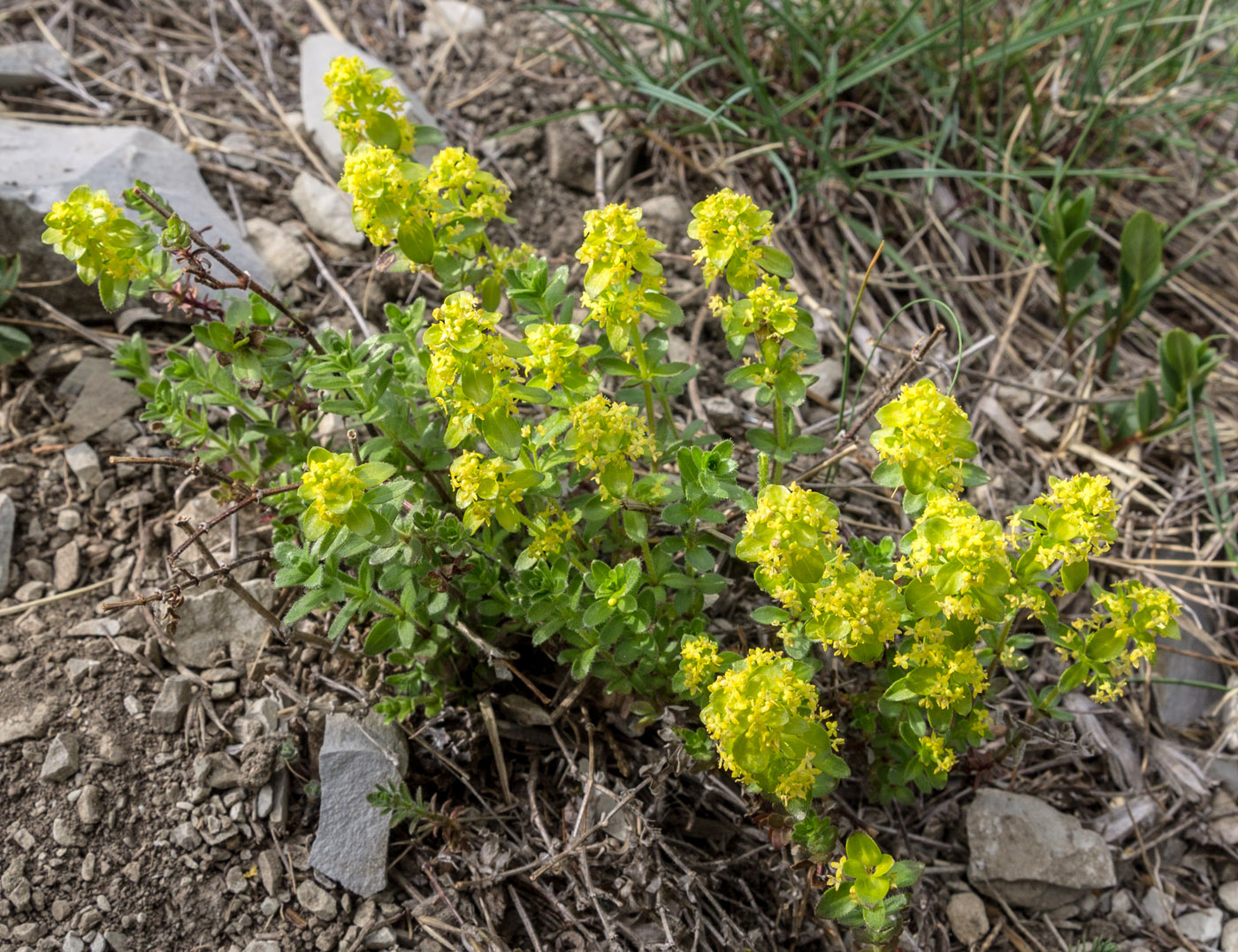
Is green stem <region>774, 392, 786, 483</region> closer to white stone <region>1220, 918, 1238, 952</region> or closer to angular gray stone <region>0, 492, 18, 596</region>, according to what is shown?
white stone <region>1220, 918, 1238, 952</region>

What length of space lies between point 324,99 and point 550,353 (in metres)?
2.23

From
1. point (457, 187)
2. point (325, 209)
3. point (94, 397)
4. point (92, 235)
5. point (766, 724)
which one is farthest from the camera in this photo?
point (325, 209)

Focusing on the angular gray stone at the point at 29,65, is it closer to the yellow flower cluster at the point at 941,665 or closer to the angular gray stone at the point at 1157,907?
the yellow flower cluster at the point at 941,665

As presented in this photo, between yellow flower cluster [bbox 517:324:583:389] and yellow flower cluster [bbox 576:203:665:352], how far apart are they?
0.32 ft

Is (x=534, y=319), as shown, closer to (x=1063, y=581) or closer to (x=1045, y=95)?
(x=1063, y=581)

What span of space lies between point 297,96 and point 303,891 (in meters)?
3.16

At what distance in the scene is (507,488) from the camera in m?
2.11

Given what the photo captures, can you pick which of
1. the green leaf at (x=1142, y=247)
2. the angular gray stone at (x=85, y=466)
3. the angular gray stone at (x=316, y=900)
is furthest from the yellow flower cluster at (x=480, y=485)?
the green leaf at (x=1142, y=247)

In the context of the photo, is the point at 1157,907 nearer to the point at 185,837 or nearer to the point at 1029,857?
the point at 1029,857

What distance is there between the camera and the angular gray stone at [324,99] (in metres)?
3.70

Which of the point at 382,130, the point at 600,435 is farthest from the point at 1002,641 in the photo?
the point at 382,130

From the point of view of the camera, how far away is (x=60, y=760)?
8.02 ft

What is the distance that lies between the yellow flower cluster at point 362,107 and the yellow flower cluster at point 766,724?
5.44 feet

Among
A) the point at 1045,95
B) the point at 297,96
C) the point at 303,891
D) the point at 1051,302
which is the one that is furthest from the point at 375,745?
the point at 1045,95
